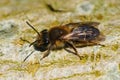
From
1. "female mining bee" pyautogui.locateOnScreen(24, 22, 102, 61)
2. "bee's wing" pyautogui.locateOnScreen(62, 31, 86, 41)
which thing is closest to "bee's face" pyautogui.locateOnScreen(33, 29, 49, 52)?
"female mining bee" pyautogui.locateOnScreen(24, 22, 102, 61)

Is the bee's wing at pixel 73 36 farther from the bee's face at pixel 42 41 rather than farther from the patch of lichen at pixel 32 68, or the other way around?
the patch of lichen at pixel 32 68

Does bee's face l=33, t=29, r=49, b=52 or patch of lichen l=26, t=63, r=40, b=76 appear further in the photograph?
bee's face l=33, t=29, r=49, b=52

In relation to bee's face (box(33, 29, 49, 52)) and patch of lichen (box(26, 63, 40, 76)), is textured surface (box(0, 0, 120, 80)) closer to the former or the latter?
patch of lichen (box(26, 63, 40, 76))

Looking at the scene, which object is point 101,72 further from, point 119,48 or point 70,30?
point 70,30

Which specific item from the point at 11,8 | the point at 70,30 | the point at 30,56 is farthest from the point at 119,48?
the point at 11,8

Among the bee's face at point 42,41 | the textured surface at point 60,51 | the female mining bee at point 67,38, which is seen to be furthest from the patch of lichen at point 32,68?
the bee's face at point 42,41

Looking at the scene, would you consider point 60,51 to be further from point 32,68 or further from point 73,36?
point 32,68
